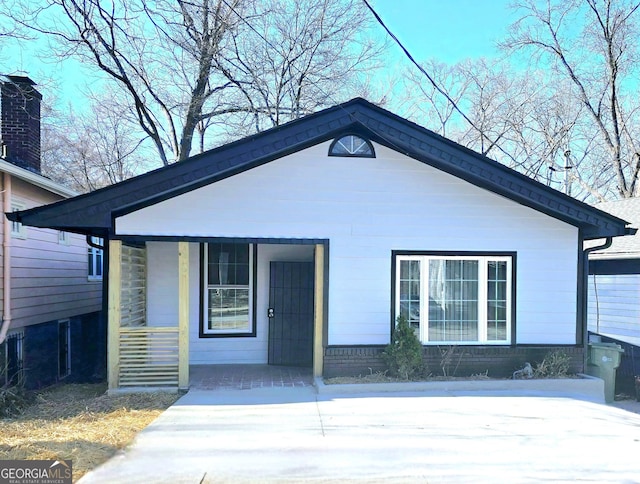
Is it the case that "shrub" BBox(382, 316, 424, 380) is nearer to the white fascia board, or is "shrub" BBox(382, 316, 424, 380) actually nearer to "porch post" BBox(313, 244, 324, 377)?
"porch post" BBox(313, 244, 324, 377)

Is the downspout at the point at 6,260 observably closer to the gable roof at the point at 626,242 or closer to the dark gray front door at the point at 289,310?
the dark gray front door at the point at 289,310

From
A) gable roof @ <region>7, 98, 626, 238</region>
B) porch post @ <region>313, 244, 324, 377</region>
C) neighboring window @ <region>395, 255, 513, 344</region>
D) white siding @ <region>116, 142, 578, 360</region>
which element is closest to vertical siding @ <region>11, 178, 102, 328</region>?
gable roof @ <region>7, 98, 626, 238</region>

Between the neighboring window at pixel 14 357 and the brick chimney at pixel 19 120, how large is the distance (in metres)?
3.61

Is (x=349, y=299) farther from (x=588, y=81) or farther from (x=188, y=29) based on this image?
(x=588, y=81)

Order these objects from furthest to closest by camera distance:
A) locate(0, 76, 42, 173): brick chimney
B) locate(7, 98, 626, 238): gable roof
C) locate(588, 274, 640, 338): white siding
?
locate(588, 274, 640, 338): white siding → locate(0, 76, 42, 173): brick chimney → locate(7, 98, 626, 238): gable roof

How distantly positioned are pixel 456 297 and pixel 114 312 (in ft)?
17.5

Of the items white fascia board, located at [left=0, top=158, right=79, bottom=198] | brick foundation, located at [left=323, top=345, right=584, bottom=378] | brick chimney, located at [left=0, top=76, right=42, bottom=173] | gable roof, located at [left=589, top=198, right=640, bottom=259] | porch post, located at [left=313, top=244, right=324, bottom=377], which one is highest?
brick chimney, located at [left=0, top=76, right=42, bottom=173]

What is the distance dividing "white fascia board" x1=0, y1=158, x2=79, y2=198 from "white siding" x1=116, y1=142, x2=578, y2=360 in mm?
2791

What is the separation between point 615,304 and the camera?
11.1m

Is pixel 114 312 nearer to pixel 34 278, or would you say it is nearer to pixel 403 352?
pixel 34 278

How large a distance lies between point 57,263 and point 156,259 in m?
3.52

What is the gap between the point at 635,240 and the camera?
36.2 ft

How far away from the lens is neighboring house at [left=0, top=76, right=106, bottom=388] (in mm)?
8406

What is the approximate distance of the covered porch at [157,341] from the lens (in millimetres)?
6910
